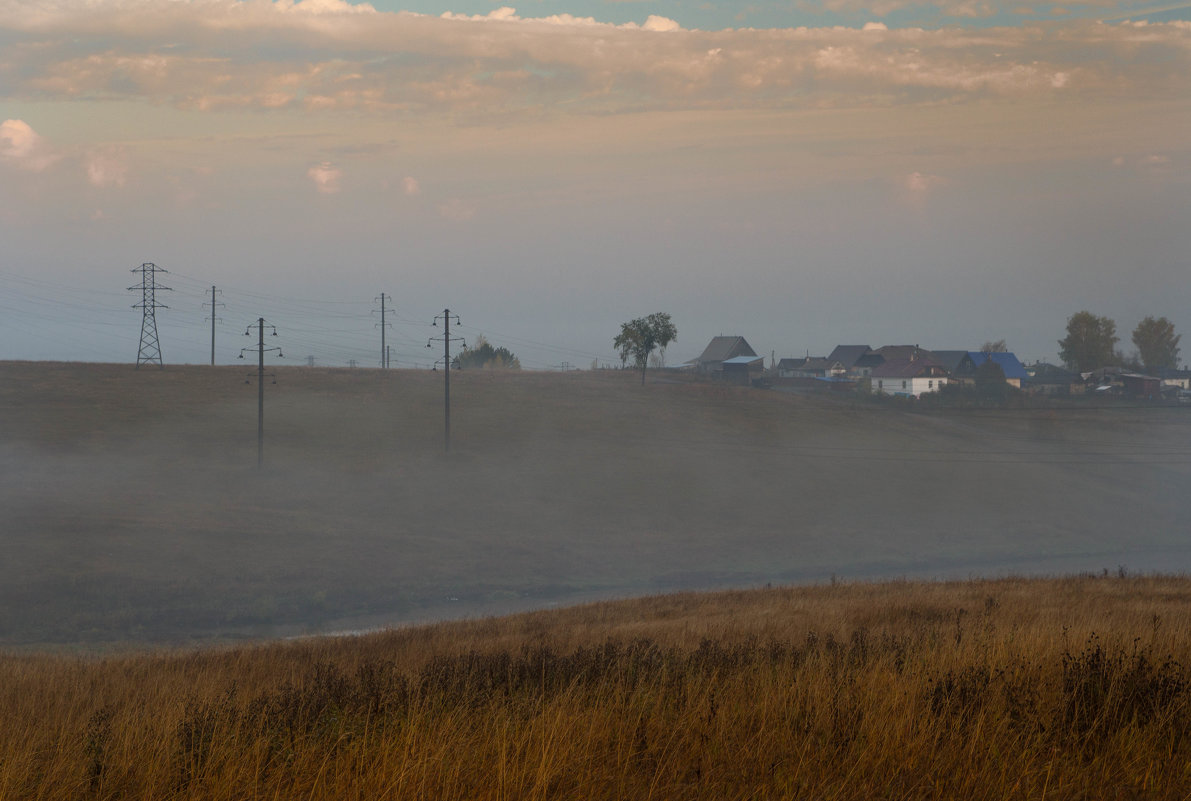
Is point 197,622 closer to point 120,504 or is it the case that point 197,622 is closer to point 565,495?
point 120,504

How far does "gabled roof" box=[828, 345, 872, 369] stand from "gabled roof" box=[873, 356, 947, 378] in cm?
2289

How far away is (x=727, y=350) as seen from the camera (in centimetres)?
19425

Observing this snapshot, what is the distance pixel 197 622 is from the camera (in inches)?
1724

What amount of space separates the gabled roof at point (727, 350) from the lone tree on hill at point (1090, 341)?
62906 mm

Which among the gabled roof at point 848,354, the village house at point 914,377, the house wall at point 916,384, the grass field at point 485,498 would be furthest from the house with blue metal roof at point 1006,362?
the grass field at point 485,498

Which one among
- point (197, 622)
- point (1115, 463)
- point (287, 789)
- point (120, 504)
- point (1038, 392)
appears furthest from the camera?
point (1038, 392)

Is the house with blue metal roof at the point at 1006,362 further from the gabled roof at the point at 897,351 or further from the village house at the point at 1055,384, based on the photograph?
the gabled roof at the point at 897,351

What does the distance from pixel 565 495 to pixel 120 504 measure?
29.1 m

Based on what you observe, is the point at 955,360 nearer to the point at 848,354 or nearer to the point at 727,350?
the point at 848,354

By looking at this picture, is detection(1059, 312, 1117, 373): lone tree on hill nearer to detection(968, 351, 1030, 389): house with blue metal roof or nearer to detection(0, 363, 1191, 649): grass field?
detection(968, 351, 1030, 389): house with blue metal roof

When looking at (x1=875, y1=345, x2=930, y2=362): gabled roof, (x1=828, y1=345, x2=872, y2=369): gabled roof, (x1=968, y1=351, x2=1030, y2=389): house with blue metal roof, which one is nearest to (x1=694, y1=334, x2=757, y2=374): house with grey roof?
(x1=828, y1=345, x2=872, y2=369): gabled roof

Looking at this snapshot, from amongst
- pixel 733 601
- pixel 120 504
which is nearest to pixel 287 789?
pixel 733 601

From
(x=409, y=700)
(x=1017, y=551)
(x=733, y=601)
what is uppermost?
(x=409, y=700)

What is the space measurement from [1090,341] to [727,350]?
70.2 m
